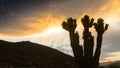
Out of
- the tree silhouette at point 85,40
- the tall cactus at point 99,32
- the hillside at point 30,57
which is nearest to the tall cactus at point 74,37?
the tree silhouette at point 85,40

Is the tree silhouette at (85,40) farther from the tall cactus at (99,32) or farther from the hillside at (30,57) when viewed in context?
the hillside at (30,57)

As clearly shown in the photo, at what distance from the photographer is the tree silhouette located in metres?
29.4

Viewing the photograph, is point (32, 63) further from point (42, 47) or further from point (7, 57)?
point (42, 47)

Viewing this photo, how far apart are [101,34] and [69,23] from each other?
3793 millimetres

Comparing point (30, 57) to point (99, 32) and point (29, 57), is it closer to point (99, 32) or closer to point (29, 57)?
point (29, 57)

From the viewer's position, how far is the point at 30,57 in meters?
Result: 47.0

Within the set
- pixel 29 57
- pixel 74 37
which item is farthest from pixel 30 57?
pixel 74 37

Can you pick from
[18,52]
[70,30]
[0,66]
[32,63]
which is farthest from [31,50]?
[70,30]

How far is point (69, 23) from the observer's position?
29.3 m

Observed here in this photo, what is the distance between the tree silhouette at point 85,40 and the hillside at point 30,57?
13.9 meters

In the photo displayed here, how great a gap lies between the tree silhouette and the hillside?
1386 cm

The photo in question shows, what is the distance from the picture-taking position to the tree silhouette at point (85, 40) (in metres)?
29.4

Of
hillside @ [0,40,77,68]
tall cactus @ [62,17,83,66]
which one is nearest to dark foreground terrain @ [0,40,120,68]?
hillside @ [0,40,77,68]

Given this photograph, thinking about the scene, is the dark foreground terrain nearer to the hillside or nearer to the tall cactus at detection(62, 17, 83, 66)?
the hillside
